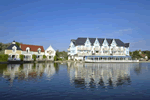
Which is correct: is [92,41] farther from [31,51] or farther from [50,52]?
[31,51]

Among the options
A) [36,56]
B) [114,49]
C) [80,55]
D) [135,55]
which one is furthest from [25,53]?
[135,55]

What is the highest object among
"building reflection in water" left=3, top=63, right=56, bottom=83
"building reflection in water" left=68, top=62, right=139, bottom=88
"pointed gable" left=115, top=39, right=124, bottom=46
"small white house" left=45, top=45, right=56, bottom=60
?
"pointed gable" left=115, top=39, right=124, bottom=46

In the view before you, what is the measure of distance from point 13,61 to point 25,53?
10.5 metres

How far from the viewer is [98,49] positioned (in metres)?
74.2

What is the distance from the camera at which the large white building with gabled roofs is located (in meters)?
71.3

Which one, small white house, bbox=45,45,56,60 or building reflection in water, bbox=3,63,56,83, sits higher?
small white house, bbox=45,45,56,60

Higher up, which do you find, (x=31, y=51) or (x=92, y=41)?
(x=92, y=41)

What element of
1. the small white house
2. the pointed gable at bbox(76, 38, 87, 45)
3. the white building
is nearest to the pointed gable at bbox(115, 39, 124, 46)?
the pointed gable at bbox(76, 38, 87, 45)

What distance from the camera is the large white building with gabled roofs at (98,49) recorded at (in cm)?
7131

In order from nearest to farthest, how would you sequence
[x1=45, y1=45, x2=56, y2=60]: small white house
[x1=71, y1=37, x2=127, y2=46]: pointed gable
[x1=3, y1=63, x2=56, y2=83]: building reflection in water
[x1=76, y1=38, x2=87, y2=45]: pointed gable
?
1. [x1=3, y1=63, x2=56, y2=83]: building reflection in water
2. [x1=45, y1=45, x2=56, y2=60]: small white house
3. [x1=76, y1=38, x2=87, y2=45]: pointed gable
4. [x1=71, y1=37, x2=127, y2=46]: pointed gable

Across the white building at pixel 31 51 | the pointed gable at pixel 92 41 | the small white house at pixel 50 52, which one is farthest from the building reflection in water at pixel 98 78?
the pointed gable at pixel 92 41

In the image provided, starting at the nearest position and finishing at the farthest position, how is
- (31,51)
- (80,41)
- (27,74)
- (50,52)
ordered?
(27,74)
(31,51)
(50,52)
(80,41)

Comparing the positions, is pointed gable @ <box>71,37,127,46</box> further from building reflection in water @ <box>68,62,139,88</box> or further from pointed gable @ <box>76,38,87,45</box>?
building reflection in water @ <box>68,62,139,88</box>

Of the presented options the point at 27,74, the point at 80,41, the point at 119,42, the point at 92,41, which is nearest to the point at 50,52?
the point at 80,41
